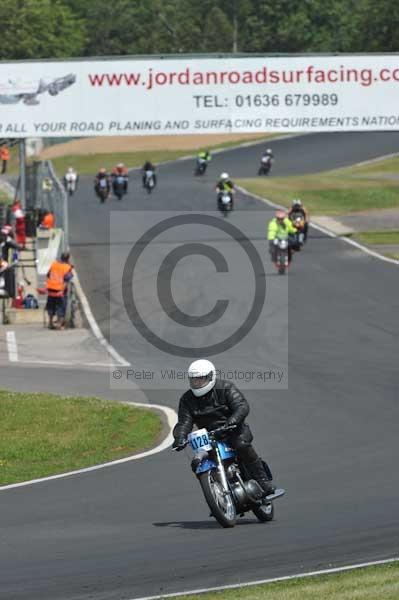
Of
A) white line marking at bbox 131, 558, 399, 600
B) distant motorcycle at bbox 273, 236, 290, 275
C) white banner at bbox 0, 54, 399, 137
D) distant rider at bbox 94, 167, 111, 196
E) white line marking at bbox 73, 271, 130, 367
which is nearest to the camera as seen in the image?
white line marking at bbox 131, 558, 399, 600

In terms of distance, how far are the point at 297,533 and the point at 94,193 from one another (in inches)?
1939

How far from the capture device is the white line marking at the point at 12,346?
25906 millimetres

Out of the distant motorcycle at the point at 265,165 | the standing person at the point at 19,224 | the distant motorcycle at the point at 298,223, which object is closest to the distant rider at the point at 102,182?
the standing person at the point at 19,224

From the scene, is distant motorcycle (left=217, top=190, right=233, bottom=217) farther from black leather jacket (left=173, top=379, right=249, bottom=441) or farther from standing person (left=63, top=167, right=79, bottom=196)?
black leather jacket (left=173, top=379, right=249, bottom=441)

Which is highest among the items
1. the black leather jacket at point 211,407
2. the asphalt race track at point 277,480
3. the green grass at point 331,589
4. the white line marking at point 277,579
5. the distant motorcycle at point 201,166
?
the distant motorcycle at point 201,166

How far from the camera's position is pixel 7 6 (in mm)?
102625

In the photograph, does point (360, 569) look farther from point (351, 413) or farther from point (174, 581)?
point (351, 413)

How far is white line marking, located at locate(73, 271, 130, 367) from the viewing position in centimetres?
2523

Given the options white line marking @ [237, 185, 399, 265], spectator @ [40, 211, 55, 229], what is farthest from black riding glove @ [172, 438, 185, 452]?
spectator @ [40, 211, 55, 229]

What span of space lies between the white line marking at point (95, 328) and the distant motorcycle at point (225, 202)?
1164 cm

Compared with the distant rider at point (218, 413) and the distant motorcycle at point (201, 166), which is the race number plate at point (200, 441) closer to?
the distant rider at point (218, 413)

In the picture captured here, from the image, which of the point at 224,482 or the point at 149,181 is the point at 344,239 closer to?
the point at 149,181

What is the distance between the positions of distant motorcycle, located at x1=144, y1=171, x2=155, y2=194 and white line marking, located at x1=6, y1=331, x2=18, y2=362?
27774 mm

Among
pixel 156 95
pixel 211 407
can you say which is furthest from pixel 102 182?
pixel 211 407
